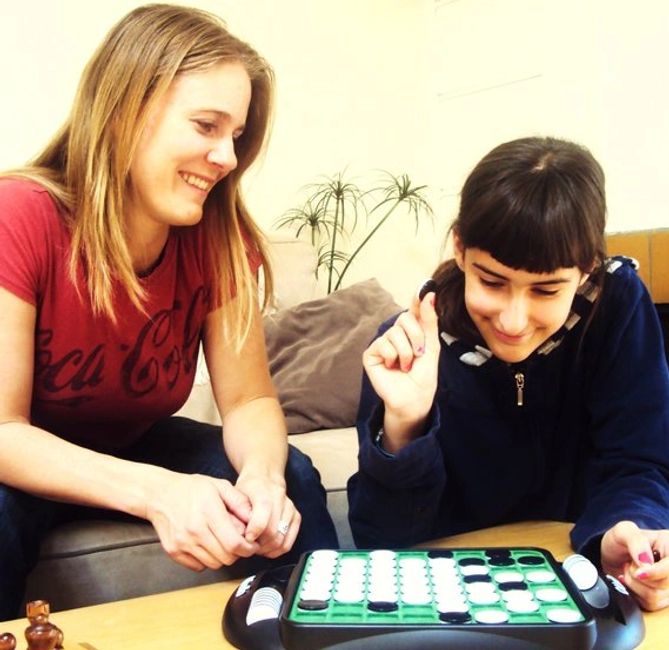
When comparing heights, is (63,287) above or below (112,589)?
above

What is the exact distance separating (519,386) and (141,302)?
0.48 meters

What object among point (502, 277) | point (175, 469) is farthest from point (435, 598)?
point (175, 469)

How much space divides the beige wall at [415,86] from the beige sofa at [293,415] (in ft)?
2.14

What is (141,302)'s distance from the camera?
1045mm

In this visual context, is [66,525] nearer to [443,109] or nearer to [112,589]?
[112,589]

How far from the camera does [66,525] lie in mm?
1045

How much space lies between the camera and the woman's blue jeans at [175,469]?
888mm

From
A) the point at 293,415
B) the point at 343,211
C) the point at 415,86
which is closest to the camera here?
the point at 293,415

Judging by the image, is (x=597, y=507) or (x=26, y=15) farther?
(x=26, y=15)

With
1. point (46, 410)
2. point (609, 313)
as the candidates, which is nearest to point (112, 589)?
point (46, 410)

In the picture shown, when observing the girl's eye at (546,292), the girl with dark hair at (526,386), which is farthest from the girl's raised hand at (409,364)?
the girl's eye at (546,292)

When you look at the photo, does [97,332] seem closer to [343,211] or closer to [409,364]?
[409,364]

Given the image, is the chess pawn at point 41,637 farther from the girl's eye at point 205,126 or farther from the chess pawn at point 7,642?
the girl's eye at point 205,126

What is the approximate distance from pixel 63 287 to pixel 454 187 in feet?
6.76
